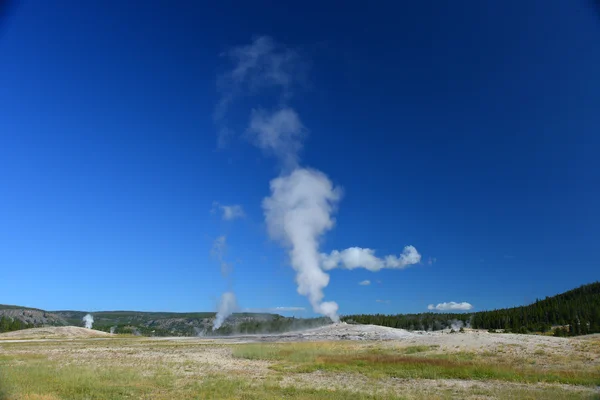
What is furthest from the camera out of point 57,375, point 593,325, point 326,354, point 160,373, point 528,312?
point 528,312

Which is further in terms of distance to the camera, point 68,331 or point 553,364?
point 68,331

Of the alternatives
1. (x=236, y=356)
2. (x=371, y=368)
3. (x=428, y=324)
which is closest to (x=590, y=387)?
(x=371, y=368)

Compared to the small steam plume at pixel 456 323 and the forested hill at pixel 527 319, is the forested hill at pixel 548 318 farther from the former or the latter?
the small steam plume at pixel 456 323

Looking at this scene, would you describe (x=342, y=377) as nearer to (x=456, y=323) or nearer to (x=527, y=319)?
(x=527, y=319)

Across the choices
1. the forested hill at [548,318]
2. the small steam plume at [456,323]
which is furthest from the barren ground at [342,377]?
the small steam plume at [456,323]

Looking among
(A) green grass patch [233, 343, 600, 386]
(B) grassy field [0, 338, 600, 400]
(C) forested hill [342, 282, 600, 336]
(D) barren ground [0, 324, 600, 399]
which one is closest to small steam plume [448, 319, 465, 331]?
(C) forested hill [342, 282, 600, 336]

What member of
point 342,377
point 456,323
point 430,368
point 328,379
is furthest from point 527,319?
point 328,379

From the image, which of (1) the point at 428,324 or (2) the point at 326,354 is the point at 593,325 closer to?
(1) the point at 428,324

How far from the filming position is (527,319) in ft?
405

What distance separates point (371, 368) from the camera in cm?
3094

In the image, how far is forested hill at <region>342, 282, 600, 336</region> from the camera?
10075 cm

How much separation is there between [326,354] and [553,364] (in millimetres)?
19542

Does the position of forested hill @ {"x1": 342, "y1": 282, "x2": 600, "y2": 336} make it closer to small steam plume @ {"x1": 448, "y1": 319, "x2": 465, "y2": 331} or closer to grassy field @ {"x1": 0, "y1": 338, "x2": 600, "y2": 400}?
small steam plume @ {"x1": 448, "y1": 319, "x2": 465, "y2": 331}

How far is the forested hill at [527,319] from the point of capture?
10075 centimetres
